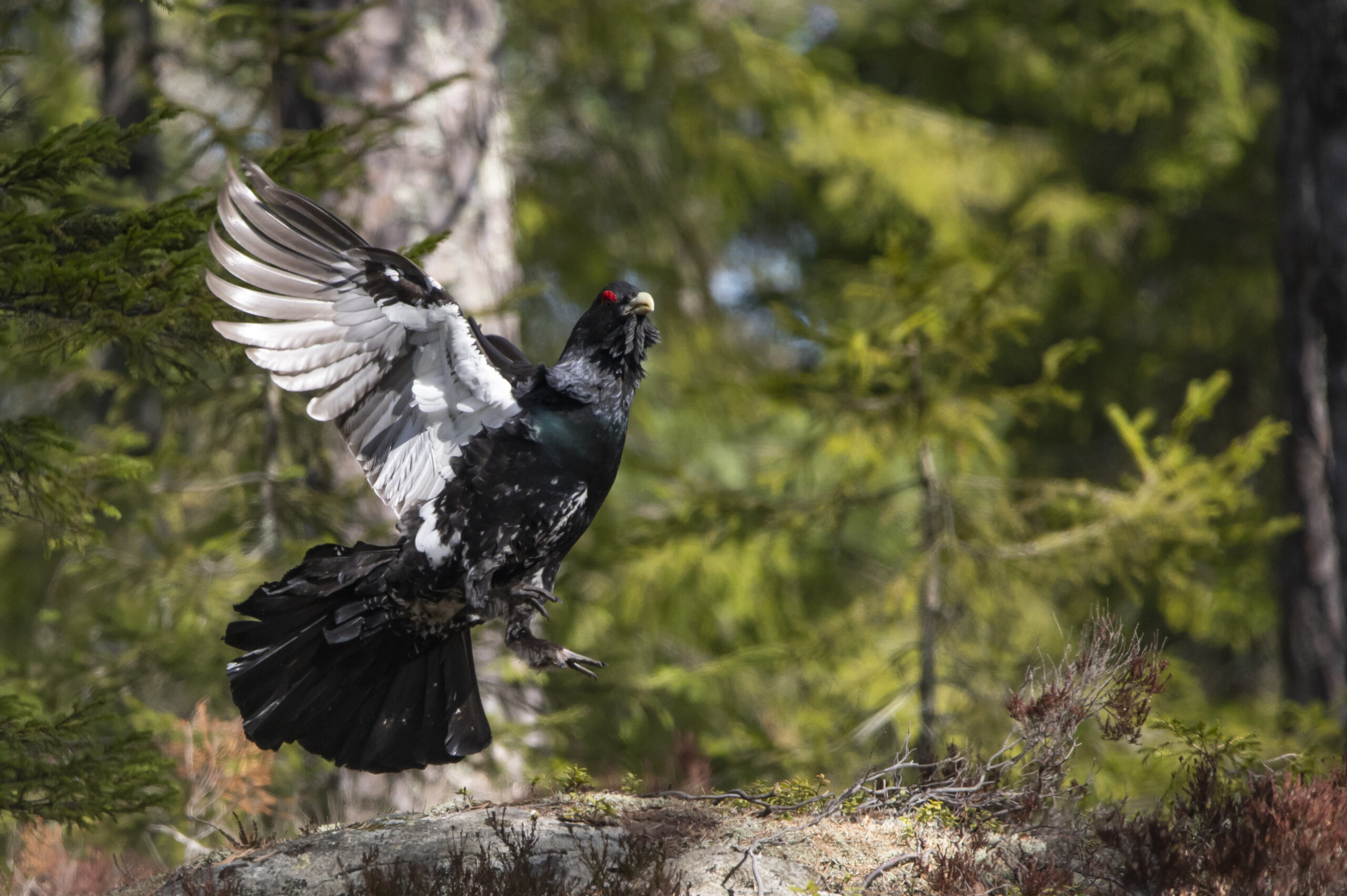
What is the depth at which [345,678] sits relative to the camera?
4398mm

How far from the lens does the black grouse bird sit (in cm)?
399

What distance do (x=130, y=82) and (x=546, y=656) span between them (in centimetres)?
789

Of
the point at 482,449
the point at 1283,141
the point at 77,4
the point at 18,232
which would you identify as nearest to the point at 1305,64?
the point at 1283,141

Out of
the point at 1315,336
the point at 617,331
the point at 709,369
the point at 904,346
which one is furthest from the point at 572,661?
the point at 1315,336

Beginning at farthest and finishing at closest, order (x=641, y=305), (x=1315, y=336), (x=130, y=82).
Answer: (x=130, y=82)
(x=1315, y=336)
(x=641, y=305)

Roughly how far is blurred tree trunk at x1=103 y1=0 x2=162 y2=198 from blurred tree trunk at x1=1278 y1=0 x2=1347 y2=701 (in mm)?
9072

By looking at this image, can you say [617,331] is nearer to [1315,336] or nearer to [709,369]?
[709,369]

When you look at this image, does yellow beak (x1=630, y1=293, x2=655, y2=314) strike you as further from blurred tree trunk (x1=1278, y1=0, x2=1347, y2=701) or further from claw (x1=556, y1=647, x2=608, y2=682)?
blurred tree trunk (x1=1278, y1=0, x2=1347, y2=701)

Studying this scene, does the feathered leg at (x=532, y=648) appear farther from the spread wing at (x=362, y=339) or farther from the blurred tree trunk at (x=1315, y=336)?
the blurred tree trunk at (x=1315, y=336)

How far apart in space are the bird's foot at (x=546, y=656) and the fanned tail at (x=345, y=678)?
38 cm

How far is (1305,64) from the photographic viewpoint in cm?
762

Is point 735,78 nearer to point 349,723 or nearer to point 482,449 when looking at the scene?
point 482,449

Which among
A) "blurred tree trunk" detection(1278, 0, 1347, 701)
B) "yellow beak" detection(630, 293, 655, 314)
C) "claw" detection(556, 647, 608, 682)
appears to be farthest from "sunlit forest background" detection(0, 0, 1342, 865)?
"yellow beak" detection(630, 293, 655, 314)

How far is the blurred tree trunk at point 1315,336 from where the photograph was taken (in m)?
7.05
